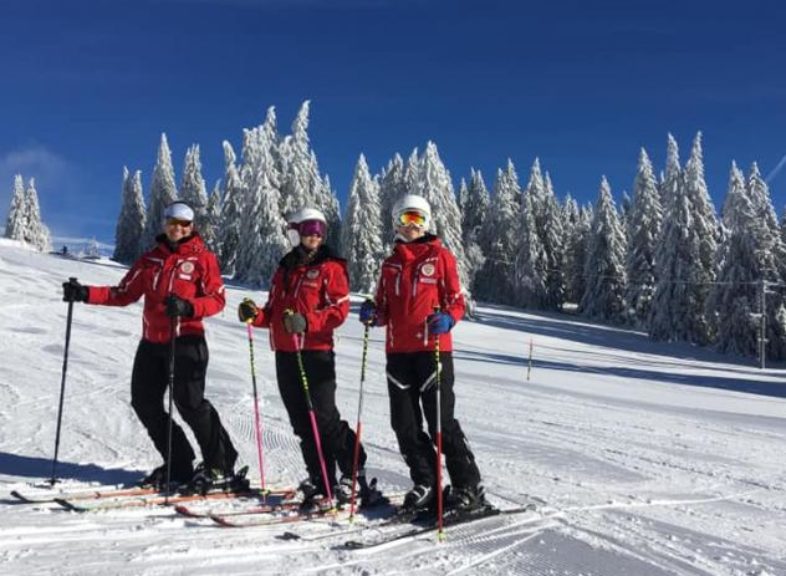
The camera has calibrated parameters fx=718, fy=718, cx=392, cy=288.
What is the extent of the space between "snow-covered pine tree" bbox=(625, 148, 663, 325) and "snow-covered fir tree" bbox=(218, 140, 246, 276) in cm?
2945

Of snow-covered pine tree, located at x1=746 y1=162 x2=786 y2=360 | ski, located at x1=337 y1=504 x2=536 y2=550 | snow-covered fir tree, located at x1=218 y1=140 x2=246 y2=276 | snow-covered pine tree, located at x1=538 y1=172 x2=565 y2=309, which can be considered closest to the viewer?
ski, located at x1=337 y1=504 x2=536 y2=550

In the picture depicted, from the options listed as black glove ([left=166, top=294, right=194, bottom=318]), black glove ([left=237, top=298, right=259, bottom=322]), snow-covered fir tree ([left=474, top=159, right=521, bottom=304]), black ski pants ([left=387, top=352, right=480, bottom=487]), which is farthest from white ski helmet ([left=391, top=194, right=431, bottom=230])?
snow-covered fir tree ([left=474, top=159, right=521, bottom=304])

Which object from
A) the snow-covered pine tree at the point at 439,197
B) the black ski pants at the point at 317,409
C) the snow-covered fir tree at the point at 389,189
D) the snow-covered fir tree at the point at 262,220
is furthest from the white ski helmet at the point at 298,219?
the snow-covered fir tree at the point at 389,189

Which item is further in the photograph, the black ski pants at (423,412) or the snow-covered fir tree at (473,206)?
the snow-covered fir tree at (473,206)

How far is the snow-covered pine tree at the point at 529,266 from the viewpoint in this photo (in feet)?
197

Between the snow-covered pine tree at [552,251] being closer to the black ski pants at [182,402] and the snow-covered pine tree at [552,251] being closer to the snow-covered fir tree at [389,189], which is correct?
the snow-covered fir tree at [389,189]

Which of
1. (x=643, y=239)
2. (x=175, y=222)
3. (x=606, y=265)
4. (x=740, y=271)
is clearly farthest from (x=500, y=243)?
(x=175, y=222)

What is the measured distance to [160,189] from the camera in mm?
65125

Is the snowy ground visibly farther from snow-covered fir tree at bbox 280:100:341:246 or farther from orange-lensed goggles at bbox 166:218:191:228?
snow-covered fir tree at bbox 280:100:341:246

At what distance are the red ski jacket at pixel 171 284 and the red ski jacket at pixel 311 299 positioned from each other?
0.48 metres

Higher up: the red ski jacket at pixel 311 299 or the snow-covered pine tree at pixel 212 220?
the snow-covered pine tree at pixel 212 220

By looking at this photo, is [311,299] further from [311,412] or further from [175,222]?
[175,222]

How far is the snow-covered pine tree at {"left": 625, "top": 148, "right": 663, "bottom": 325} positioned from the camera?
170ft

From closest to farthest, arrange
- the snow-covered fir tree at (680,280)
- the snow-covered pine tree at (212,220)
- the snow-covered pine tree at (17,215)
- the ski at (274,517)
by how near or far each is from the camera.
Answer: the ski at (274,517)
the snow-covered fir tree at (680,280)
the snow-covered pine tree at (212,220)
the snow-covered pine tree at (17,215)
